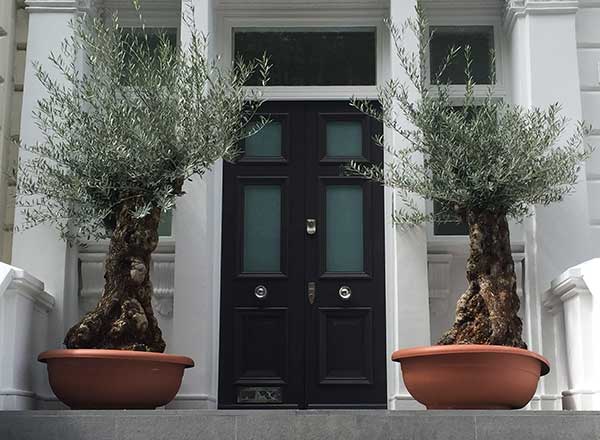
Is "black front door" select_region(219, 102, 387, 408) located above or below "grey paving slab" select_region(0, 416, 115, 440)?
above

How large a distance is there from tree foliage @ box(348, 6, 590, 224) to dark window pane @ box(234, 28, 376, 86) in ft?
3.12

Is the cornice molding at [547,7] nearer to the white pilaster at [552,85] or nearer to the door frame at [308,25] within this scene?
→ the white pilaster at [552,85]

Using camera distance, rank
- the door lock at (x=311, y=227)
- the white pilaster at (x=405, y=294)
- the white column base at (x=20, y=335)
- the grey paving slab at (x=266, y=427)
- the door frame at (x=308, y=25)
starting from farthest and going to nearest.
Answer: the door lock at (x=311, y=227) < the door frame at (x=308, y=25) < the white pilaster at (x=405, y=294) < the white column base at (x=20, y=335) < the grey paving slab at (x=266, y=427)

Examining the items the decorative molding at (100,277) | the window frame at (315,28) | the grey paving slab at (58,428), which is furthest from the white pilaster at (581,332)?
the grey paving slab at (58,428)

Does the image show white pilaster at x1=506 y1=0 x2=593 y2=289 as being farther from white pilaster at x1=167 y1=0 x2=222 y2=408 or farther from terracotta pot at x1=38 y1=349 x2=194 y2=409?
terracotta pot at x1=38 y1=349 x2=194 y2=409

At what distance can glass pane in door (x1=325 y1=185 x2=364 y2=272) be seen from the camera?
8227mm

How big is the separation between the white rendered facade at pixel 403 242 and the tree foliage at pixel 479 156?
Result: 0.94 feet

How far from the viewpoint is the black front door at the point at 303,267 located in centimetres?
802

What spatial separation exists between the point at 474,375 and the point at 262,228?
244 centimetres

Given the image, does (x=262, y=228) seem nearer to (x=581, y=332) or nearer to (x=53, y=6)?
(x=53, y=6)

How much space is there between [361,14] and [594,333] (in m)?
3.33

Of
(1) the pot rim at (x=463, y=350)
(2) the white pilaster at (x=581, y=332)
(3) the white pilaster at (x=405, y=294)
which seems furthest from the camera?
(3) the white pilaster at (x=405, y=294)

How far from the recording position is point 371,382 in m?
7.98

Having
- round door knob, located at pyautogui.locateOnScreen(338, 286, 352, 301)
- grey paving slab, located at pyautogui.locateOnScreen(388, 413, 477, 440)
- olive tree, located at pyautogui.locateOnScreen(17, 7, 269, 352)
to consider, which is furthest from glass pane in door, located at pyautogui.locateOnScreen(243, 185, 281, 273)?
grey paving slab, located at pyautogui.locateOnScreen(388, 413, 477, 440)
